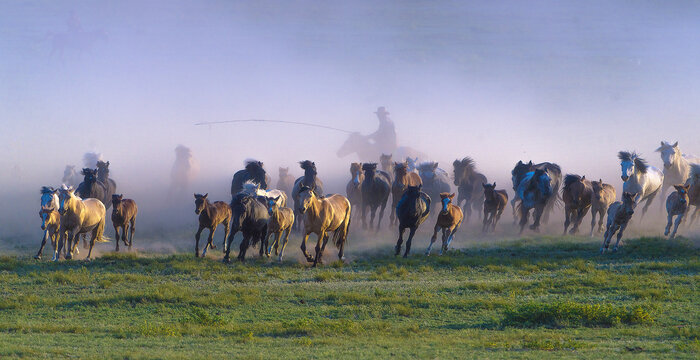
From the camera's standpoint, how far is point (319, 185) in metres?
34.5

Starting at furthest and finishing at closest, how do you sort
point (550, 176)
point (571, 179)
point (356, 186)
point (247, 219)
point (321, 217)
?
point (550, 176) → point (356, 186) → point (571, 179) → point (247, 219) → point (321, 217)

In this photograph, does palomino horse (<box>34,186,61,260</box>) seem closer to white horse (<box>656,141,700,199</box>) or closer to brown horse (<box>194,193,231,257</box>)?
brown horse (<box>194,193,231,257</box>)

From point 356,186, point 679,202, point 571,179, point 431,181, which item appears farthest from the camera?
point 431,181

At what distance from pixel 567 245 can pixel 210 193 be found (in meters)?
34.5

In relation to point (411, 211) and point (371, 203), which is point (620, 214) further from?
point (371, 203)

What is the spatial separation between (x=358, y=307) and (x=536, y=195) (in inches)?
785

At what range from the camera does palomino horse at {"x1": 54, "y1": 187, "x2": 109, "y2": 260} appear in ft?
73.8

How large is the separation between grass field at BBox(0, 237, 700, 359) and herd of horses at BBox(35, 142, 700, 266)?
1338 mm

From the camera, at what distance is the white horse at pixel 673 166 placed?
36.2 metres

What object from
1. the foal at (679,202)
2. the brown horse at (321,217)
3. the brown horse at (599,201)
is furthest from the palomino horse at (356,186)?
the foal at (679,202)

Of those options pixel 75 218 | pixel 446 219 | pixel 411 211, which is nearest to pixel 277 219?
pixel 411 211

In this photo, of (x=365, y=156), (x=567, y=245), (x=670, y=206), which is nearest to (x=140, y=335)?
(x=567, y=245)

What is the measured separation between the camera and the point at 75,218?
2289cm

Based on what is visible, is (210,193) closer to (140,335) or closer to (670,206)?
(670,206)
